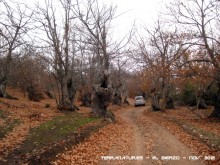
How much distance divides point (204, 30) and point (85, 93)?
23.1m

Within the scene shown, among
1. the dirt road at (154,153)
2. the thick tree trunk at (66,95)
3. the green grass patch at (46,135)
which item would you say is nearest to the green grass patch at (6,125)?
the green grass patch at (46,135)

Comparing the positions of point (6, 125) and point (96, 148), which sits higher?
point (6, 125)

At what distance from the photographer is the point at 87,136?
1431cm

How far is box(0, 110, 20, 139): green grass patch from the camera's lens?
14.0 metres

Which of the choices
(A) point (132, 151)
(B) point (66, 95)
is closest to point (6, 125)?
(A) point (132, 151)

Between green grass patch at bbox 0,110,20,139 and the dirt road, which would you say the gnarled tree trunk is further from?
the dirt road

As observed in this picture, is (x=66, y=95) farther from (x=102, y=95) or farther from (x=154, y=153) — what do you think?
(x=154, y=153)

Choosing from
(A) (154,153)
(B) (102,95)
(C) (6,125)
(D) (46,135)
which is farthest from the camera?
(B) (102,95)

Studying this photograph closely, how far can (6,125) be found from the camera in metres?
16.1

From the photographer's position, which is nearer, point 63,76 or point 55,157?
point 55,157

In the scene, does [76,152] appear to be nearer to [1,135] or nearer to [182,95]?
[1,135]

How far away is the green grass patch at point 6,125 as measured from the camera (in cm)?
1396

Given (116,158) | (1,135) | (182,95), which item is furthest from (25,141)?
(182,95)

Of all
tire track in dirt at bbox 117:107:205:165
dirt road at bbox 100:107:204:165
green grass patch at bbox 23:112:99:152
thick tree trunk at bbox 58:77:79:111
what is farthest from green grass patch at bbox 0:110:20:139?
thick tree trunk at bbox 58:77:79:111
